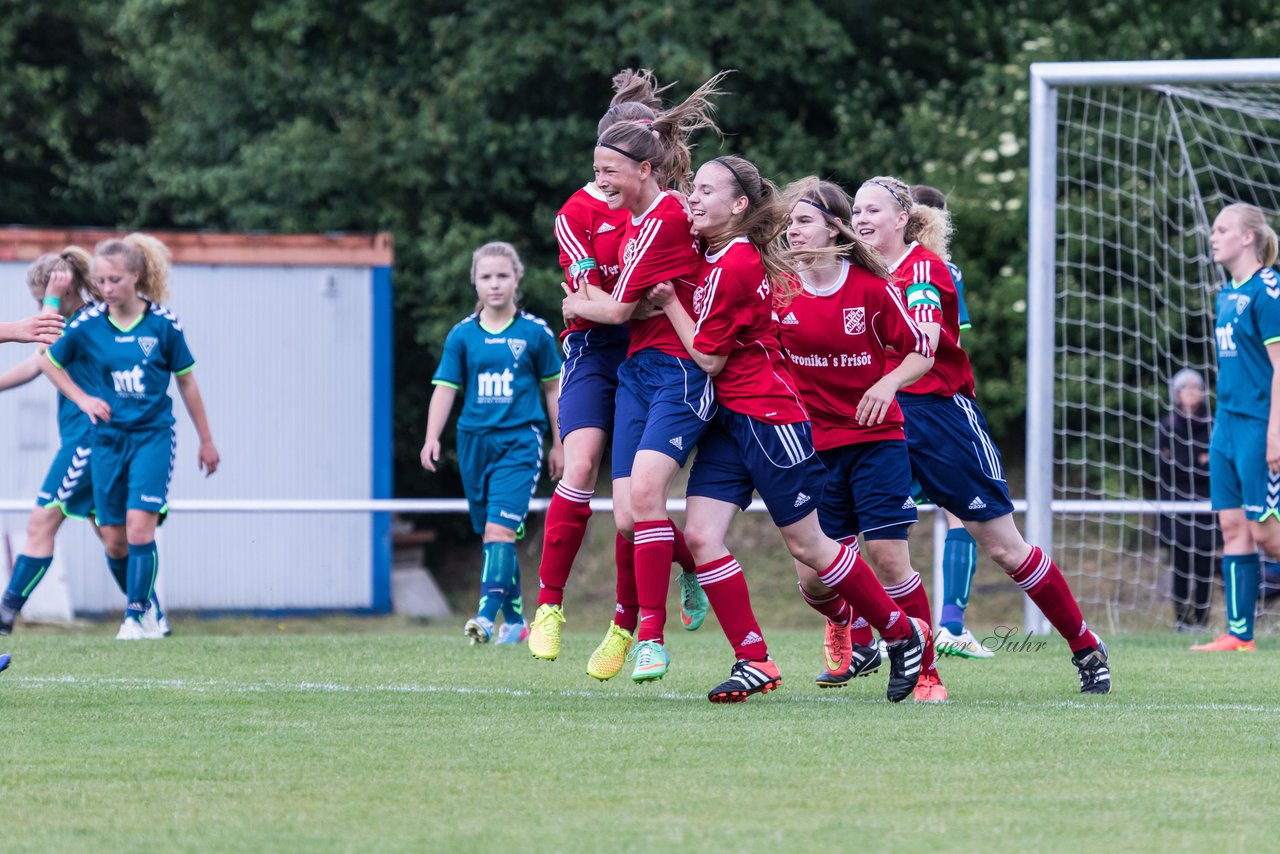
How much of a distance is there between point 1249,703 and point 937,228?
7.21 ft

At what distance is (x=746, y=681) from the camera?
6066 millimetres

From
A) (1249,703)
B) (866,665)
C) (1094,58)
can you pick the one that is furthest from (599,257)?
(1094,58)

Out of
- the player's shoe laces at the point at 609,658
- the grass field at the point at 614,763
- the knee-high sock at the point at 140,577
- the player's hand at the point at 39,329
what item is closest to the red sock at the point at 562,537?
the player's shoe laces at the point at 609,658

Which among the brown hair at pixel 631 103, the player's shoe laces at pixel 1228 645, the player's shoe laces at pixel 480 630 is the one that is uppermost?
the brown hair at pixel 631 103

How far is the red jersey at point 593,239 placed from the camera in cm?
641

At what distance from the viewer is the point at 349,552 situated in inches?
627

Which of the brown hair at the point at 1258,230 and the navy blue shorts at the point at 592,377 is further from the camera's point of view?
the brown hair at the point at 1258,230

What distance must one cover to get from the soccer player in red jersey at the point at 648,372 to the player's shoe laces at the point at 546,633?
0.30 m

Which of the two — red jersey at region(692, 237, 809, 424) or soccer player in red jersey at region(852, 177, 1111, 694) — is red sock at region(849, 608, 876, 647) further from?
red jersey at region(692, 237, 809, 424)

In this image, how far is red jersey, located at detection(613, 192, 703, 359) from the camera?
6078mm

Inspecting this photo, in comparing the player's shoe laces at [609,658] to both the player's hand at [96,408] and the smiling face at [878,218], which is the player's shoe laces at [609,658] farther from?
the player's hand at [96,408]

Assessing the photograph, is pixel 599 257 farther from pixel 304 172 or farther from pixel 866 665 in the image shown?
pixel 304 172

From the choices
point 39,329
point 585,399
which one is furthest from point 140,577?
point 585,399

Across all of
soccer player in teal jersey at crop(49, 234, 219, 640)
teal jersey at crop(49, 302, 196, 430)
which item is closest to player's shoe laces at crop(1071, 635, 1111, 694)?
soccer player in teal jersey at crop(49, 234, 219, 640)
